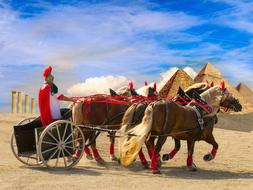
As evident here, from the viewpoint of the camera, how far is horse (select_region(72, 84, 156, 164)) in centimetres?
1073

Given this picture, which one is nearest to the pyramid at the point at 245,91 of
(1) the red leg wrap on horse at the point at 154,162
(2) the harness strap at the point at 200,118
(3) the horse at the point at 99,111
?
(3) the horse at the point at 99,111

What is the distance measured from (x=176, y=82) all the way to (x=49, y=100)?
1548 cm

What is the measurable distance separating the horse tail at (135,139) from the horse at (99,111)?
1.36 metres

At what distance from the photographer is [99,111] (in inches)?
428

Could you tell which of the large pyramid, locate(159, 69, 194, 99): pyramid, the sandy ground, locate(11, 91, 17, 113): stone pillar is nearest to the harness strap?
the sandy ground

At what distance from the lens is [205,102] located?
35.4 ft

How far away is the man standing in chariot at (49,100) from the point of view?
9.46 m

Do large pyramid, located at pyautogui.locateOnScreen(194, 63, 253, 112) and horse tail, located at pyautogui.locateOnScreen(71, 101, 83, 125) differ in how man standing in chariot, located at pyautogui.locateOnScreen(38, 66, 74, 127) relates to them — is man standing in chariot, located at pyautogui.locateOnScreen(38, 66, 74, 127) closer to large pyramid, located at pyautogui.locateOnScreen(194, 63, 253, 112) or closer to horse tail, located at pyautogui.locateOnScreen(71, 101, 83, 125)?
horse tail, located at pyautogui.locateOnScreen(71, 101, 83, 125)

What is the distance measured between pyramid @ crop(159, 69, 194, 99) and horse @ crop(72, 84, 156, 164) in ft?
43.1

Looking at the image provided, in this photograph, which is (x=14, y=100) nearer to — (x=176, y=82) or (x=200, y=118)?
(x=176, y=82)

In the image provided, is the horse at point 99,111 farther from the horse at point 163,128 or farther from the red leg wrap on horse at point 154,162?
the red leg wrap on horse at point 154,162

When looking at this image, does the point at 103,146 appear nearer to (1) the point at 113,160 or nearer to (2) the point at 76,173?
(1) the point at 113,160

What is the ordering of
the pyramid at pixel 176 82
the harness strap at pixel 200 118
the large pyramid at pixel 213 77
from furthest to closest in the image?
the large pyramid at pixel 213 77
the pyramid at pixel 176 82
the harness strap at pixel 200 118

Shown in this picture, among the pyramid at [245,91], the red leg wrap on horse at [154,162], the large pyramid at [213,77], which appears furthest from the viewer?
the pyramid at [245,91]
